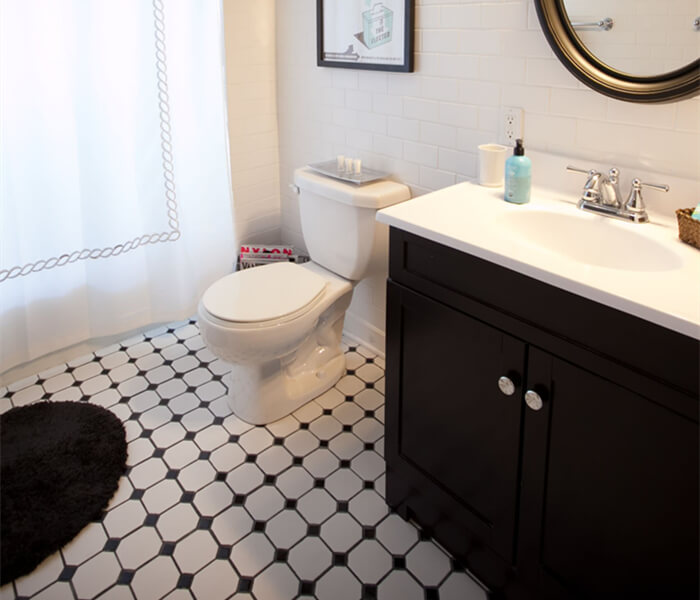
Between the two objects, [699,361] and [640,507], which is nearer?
[699,361]

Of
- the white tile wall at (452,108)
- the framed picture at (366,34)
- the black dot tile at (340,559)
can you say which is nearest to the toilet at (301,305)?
the white tile wall at (452,108)

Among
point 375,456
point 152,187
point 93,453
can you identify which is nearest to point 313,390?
point 375,456

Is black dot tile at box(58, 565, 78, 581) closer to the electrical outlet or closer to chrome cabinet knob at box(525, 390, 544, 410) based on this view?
chrome cabinet knob at box(525, 390, 544, 410)

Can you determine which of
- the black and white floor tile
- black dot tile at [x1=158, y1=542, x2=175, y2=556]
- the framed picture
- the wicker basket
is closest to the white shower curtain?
the black and white floor tile

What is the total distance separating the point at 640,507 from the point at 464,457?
445 mm

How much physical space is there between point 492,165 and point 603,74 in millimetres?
349

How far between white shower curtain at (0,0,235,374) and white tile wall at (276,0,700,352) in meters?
0.33

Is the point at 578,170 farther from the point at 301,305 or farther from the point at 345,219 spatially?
the point at 301,305

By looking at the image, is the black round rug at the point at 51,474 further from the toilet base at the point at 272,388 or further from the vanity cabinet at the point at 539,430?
→ the vanity cabinet at the point at 539,430

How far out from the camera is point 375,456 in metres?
2.00

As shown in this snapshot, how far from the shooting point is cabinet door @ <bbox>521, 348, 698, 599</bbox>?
3.40ft

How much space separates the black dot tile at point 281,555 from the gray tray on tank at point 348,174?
1.16 metres

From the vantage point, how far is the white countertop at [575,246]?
40.6 inches

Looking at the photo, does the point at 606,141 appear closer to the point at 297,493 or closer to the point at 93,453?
the point at 297,493
